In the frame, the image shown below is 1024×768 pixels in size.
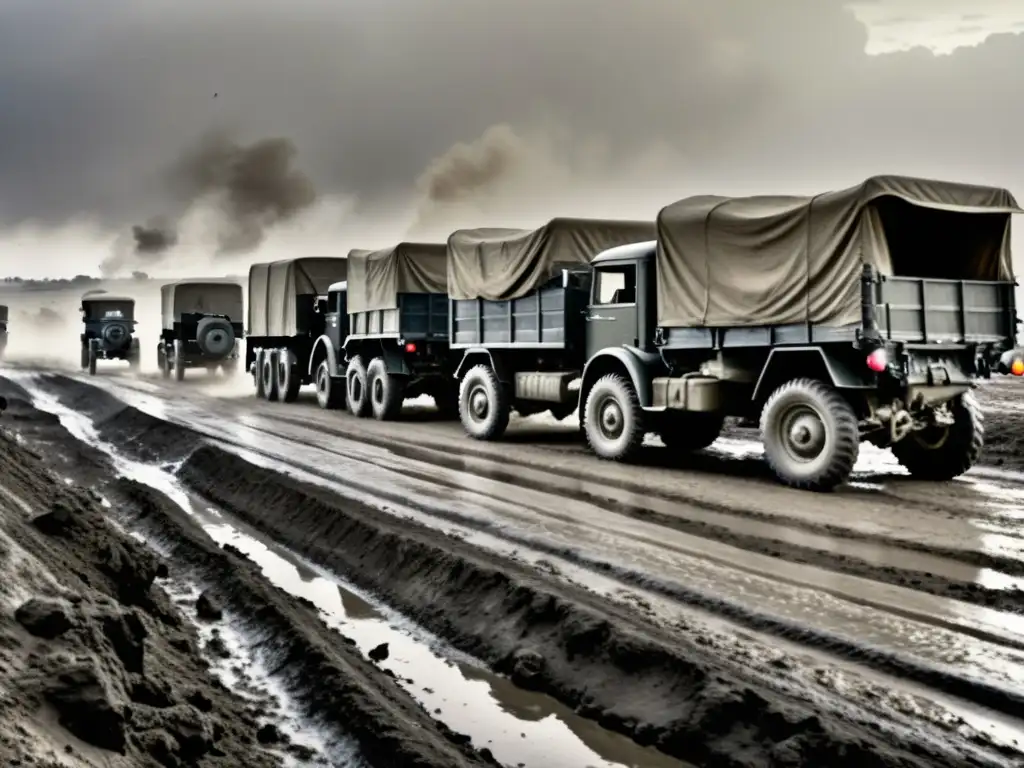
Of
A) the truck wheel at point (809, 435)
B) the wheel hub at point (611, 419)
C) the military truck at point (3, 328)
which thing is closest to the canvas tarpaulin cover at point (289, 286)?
the wheel hub at point (611, 419)

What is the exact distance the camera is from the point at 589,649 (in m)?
5.73

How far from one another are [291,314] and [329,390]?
2.65 metres

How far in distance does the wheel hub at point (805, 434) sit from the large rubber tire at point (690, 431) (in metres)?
2.69

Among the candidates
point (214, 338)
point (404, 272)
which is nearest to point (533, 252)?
point (404, 272)

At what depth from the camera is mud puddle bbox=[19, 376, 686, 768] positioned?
4.79 meters

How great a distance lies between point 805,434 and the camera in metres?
11.3

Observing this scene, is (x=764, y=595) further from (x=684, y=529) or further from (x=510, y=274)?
(x=510, y=274)

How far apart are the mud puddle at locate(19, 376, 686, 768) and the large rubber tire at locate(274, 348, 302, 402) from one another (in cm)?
1663

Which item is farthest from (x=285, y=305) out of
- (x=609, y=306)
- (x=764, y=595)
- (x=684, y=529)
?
(x=764, y=595)

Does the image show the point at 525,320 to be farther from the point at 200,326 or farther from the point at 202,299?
the point at 202,299

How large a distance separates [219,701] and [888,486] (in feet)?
27.3

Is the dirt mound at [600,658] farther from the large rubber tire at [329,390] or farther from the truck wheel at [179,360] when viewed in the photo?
the truck wheel at [179,360]

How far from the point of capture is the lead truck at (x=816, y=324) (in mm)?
10938

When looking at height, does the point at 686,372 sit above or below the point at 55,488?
above
